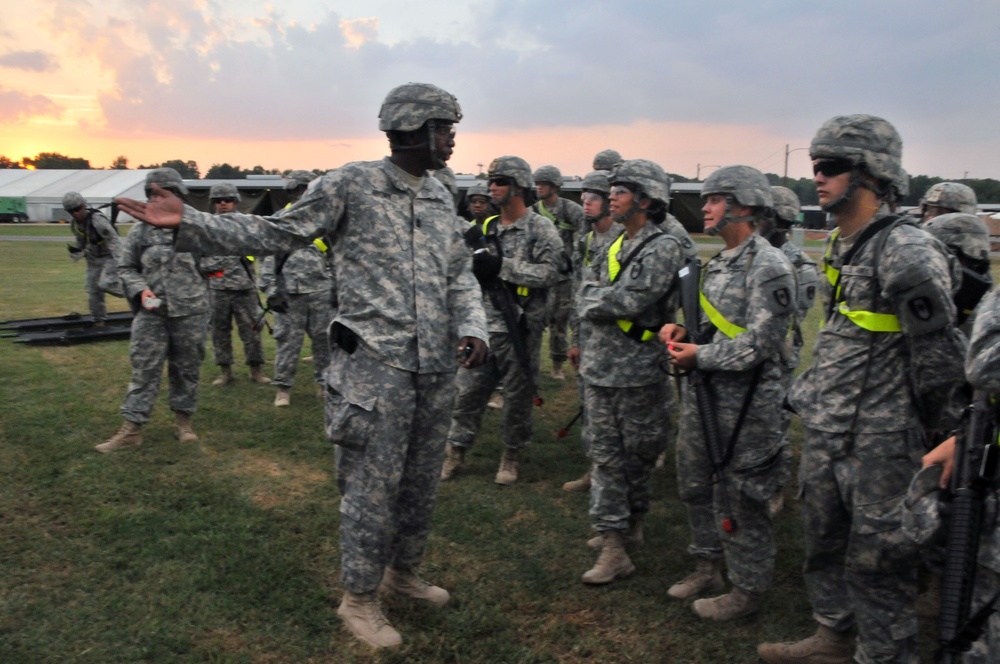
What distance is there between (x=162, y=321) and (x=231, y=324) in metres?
2.71

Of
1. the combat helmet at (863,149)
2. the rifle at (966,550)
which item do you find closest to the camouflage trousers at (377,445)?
→ the combat helmet at (863,149)

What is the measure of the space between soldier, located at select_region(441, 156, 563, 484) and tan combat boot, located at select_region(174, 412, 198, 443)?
250cm

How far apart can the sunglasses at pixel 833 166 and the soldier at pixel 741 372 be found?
0.63m

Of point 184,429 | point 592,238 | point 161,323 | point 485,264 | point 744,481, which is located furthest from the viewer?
point 592,238

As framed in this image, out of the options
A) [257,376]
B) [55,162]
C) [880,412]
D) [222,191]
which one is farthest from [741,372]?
[55,162]

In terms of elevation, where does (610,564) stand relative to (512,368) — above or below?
below

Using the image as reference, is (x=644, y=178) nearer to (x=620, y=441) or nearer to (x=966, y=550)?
(x=620, y=441)

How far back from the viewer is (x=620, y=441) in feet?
15.3

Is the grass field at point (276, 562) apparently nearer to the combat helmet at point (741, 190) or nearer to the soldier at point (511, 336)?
the soldier at point (511, 336)

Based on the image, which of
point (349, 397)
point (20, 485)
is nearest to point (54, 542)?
point (20, 485)

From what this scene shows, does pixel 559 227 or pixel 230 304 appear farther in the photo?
pixel 559 227

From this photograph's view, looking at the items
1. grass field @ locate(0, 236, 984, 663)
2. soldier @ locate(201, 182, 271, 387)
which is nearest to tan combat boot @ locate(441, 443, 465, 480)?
grass field @ locate(0, 236, 984, 663)

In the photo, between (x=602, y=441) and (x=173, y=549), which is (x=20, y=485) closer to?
(x=173, y=549)

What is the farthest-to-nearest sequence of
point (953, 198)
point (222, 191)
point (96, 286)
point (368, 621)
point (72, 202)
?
point (96, 286), point (72, 202), point (222, 191), point (953, 198), point (368, 621)
